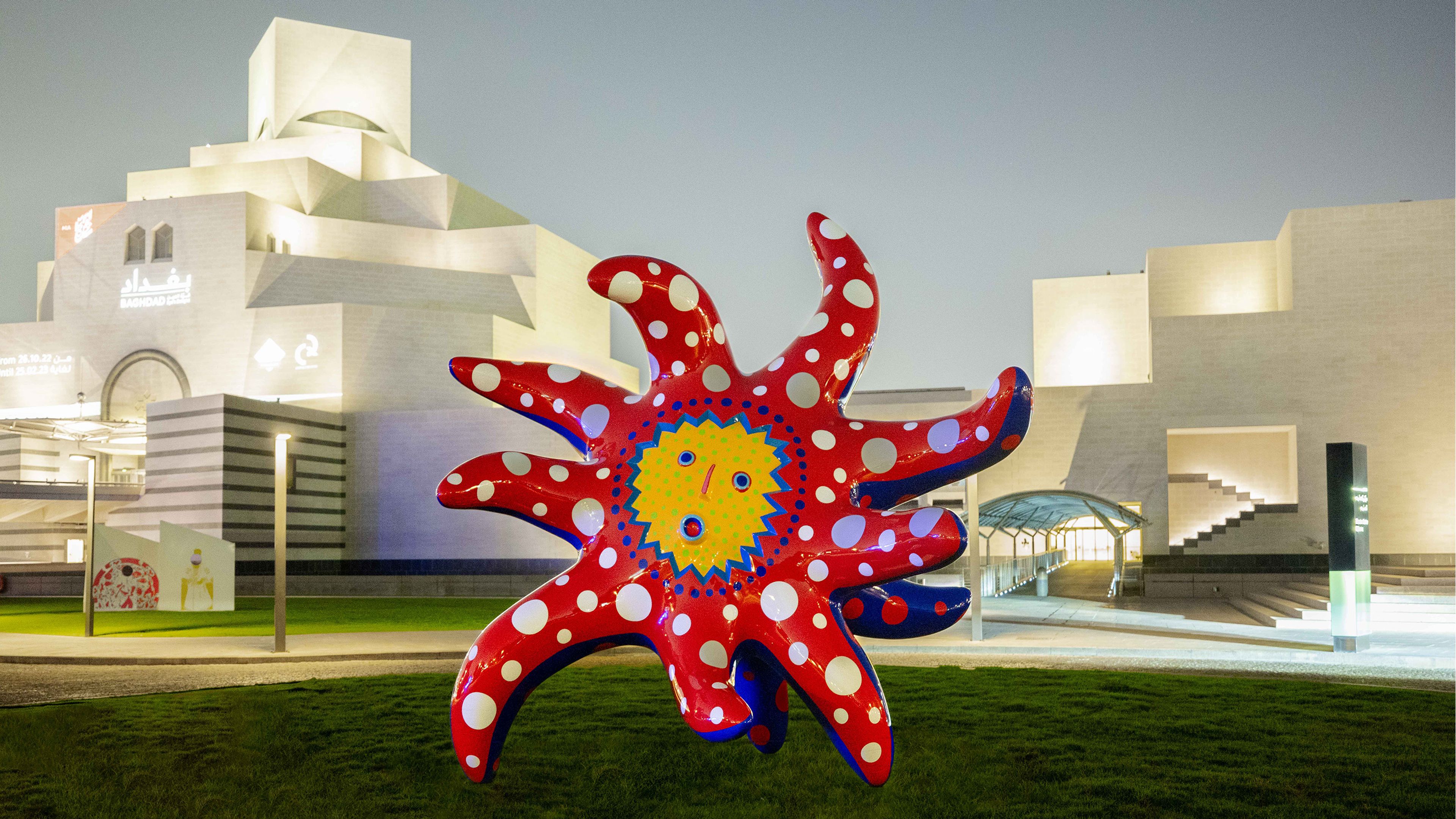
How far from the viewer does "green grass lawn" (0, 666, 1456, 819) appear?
6820mm

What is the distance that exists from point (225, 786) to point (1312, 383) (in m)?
35.6

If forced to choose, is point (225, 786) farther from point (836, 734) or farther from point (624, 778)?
point (836, 734)

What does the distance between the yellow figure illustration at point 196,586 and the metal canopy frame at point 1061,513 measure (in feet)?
55.9

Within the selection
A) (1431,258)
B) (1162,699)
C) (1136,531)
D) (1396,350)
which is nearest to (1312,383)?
(1396,350)

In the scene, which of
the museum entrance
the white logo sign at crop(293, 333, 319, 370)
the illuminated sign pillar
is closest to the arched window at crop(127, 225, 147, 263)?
the museum entrance

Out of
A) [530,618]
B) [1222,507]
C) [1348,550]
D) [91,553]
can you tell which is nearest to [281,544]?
[91,553]

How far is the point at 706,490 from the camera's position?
5840 millimetres

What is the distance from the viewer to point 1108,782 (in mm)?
7297

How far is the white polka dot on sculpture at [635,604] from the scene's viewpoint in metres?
5.71

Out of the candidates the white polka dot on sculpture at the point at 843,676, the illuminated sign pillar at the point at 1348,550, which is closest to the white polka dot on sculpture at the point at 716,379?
the white polka dot on sculpture at the point at 843,676

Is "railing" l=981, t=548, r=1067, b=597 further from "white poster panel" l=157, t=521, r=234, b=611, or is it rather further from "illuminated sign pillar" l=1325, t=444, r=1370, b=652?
"white poster panel" l=157, t=521, r=234, b=611

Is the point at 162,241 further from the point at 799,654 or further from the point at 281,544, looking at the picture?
the point at 799,654

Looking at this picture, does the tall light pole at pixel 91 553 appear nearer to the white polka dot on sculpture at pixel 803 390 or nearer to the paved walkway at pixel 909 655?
the paved walkway at pixel 909 655

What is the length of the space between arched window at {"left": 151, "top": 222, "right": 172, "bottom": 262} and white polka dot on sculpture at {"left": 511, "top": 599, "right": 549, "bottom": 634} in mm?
47719
